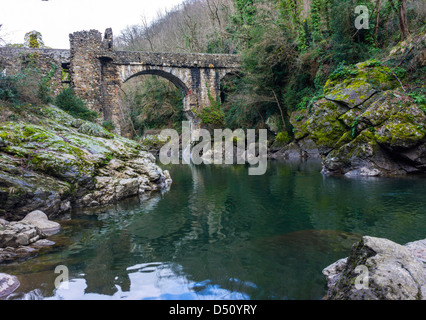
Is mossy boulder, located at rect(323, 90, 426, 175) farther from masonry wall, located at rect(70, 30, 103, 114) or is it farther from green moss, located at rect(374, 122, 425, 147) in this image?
masonry wall, located at rect(70, 30, 103, 114)

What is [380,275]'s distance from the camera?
8.39 feet

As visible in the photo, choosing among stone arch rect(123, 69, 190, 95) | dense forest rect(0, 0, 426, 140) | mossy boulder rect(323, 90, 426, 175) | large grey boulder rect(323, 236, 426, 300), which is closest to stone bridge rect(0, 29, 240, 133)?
stone arch rect(123, 69, 190, 95)

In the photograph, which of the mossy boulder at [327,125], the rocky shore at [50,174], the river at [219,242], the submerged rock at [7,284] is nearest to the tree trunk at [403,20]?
the mossy boulder at [327,125]

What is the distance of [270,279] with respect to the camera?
143 inches

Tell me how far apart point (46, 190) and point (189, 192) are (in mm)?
4293

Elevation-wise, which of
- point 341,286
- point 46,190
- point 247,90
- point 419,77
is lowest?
point 341,286

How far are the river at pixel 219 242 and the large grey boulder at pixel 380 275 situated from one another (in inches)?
22.4

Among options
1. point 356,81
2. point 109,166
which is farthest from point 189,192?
point 356,81
